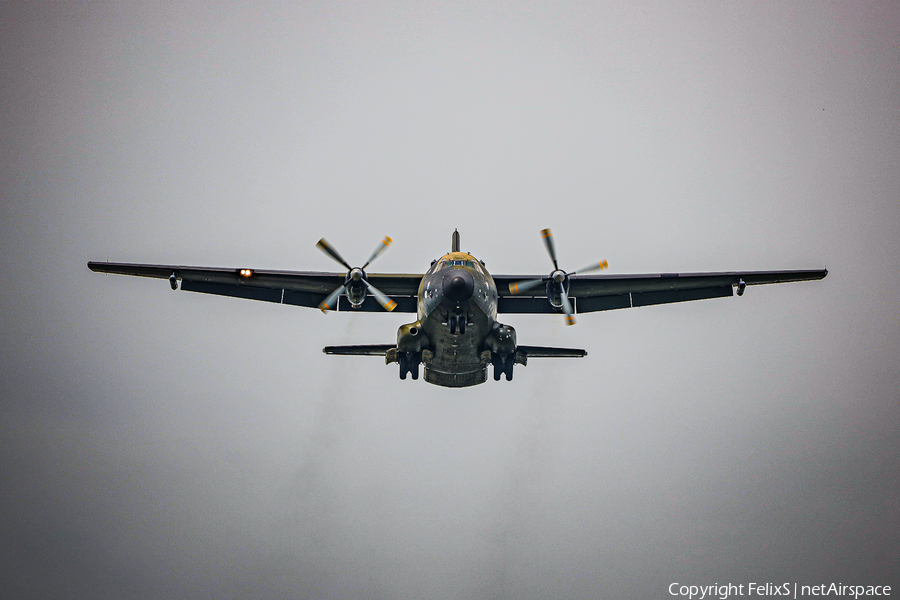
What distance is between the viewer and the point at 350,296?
2000 centimetres

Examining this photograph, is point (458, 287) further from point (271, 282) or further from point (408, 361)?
point (271, 282)

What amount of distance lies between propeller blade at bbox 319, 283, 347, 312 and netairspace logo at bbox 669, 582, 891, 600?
42.6 meters

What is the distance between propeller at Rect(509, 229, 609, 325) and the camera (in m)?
20.2

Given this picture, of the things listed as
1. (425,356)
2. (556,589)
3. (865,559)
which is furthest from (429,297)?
(865,559)

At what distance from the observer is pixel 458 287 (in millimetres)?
17047

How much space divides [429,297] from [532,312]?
724cm

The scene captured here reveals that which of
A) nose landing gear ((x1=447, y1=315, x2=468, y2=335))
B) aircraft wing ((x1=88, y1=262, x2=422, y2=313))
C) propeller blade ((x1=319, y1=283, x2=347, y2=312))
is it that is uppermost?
aircraft wing ((x1=88, y1=262, x2=422, y2=313))

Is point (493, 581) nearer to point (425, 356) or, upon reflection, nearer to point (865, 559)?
point (425, 356)

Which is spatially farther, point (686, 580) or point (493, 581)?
point (686, 580)

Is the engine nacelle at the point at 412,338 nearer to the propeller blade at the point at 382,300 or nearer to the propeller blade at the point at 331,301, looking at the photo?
the propeller blade at the point at 382,300

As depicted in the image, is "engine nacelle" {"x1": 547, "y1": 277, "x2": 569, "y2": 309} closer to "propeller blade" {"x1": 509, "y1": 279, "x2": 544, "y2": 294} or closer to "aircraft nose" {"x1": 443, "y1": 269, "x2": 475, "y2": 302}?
"propeller blade" {"x1": 509, "y1": 279, "x2": 544, "y2": 294}

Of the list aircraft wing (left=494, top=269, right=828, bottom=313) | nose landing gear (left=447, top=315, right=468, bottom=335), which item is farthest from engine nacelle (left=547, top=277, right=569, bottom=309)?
nose landing gear (left=447, top=315, right=468, bottom=335)

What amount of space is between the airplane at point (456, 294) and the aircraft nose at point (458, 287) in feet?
0.09

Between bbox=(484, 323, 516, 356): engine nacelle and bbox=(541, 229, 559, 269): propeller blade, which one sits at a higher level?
bbox=(541, 229, 559, 269): propeller blade
